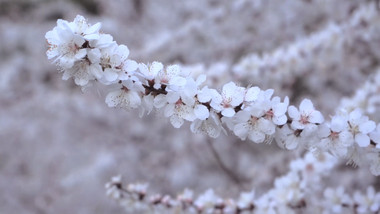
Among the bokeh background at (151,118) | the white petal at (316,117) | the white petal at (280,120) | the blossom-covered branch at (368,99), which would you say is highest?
the bokeh background at (151,118)

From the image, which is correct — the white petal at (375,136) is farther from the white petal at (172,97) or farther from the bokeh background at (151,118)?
the bokeh background at (151,118)

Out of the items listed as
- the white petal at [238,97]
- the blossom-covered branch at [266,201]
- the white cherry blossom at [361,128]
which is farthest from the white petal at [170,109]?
the blossom-covered branch at [266,201]

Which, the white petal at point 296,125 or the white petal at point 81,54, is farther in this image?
the white petal at point 296,125

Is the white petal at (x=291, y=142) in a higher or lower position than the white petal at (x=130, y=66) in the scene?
lower

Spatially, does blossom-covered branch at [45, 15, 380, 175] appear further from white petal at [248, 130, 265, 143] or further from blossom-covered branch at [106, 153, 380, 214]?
blossom-covered branch at [106, 153, 380, 214]

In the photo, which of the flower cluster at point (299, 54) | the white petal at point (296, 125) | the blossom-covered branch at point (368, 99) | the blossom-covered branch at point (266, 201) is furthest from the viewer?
the flower cluster at point (299, 54)

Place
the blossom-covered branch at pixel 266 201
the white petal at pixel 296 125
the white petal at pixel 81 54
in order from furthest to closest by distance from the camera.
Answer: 1. the blossom-covered branch at pixel 266 201
2. the white petal at pixel 296 125
3. the white petal at pixel 81 54

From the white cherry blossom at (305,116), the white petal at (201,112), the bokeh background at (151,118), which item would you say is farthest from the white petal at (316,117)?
the bokeh background at (151,118)

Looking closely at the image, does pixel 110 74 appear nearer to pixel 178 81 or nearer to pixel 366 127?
pixel 178 81
